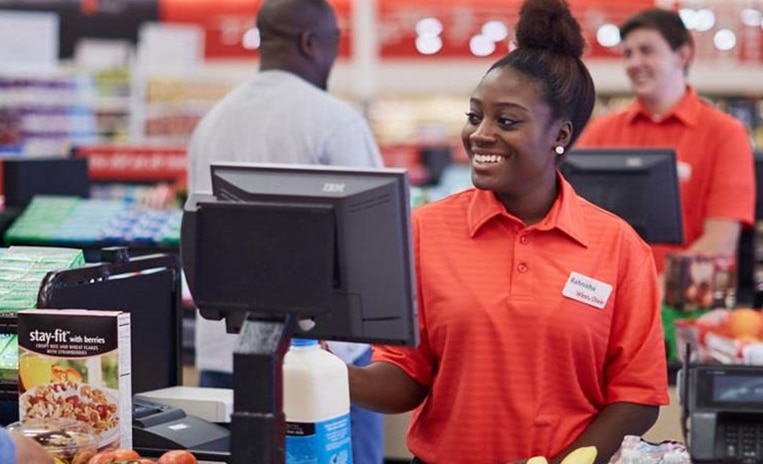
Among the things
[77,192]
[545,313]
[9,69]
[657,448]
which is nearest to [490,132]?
[545,313]

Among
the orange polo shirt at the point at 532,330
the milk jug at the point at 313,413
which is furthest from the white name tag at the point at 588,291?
the milk jug at the point at 313,413

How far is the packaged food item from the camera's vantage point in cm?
240

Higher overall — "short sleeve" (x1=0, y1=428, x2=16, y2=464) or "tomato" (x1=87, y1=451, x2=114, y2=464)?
"short sleeve" (x1=0, y1=428, x2=16, y2=464)

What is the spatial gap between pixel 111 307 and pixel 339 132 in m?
1.40

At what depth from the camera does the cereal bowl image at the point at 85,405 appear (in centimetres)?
246

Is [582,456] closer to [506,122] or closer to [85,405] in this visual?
[506,122]

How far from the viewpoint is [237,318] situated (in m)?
2.27

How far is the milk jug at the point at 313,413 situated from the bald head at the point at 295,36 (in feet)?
6.92

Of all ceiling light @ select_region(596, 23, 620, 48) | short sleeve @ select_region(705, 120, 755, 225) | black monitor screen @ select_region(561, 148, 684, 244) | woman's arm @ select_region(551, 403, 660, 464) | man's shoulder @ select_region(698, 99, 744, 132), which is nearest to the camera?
woman's arm @ select_region(551, 403, 660, 464)

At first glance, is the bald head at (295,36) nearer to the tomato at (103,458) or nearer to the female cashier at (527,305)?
the female cashier at (527,305)

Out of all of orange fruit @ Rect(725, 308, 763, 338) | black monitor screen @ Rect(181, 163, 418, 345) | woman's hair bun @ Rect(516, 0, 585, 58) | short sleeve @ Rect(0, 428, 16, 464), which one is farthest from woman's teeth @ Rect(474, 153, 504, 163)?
orange fruit @ Rect(725, 308, 763, 338)

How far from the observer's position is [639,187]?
4516mm

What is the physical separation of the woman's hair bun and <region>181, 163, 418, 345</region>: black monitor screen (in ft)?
2.19

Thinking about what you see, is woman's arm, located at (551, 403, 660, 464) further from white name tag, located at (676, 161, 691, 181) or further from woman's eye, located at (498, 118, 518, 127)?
white name tag, located at (676, 161, 691, 181)
